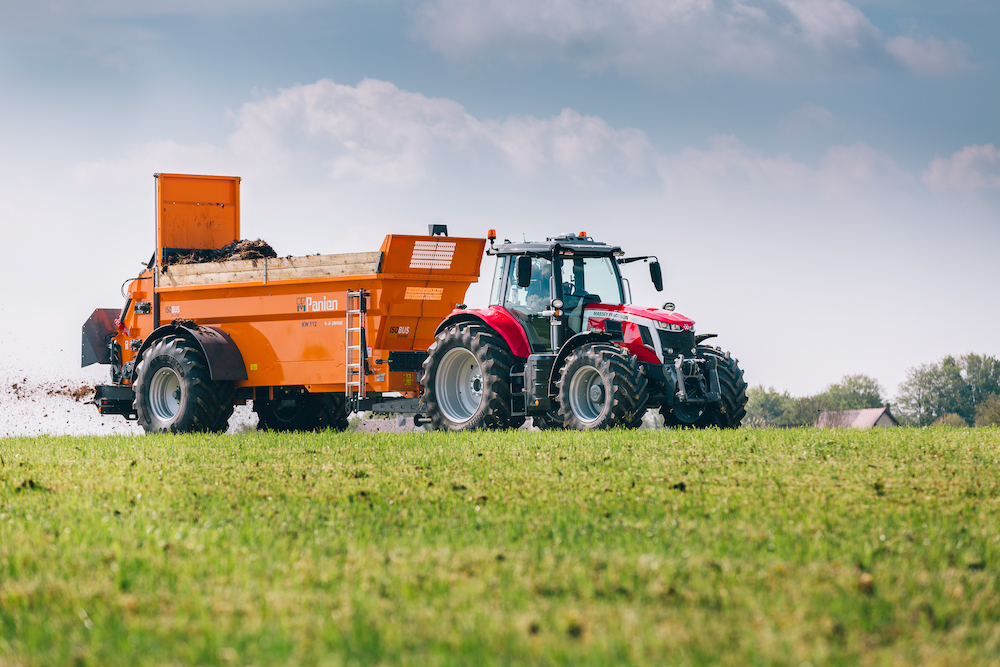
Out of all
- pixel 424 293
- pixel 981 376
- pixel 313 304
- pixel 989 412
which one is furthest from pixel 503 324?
pixel 981 376

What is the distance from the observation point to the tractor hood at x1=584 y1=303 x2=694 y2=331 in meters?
14.4

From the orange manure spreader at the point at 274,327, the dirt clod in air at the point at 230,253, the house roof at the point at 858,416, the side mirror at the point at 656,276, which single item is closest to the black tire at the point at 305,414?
the orange manure spreader at the point at 274,327

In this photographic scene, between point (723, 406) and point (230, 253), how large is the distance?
882cm

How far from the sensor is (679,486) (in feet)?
29.0

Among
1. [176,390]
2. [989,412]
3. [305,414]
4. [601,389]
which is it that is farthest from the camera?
[989,412]

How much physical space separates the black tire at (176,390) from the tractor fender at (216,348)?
0.15 meters

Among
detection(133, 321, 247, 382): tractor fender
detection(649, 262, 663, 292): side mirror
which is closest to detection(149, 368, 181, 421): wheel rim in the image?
detection(133, 321, 247, 382): tractor fender

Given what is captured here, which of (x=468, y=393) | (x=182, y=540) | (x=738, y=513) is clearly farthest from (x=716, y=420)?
(x=182, y=540)

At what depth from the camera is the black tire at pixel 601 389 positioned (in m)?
13.4

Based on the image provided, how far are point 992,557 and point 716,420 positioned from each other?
8576 mm

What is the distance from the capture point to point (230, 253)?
17.8 m

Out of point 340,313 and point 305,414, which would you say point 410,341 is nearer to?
point 340,313

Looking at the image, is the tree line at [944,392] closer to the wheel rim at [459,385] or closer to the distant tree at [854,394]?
the distant tree at [854,394]

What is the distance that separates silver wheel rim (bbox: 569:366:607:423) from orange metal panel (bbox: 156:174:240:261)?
8032 mm
